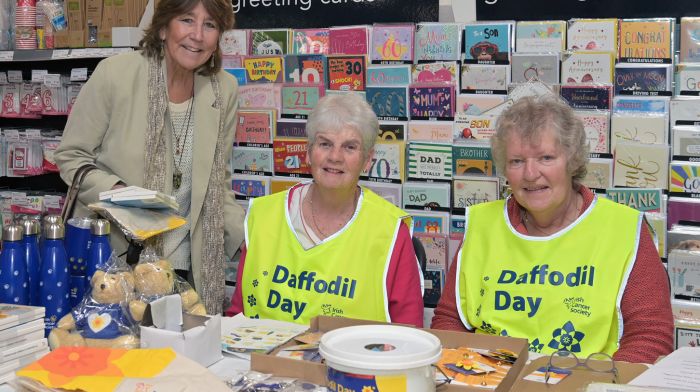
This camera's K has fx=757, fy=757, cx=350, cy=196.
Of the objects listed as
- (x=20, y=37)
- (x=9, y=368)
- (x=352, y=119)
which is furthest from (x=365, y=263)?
(x=20, y=37)

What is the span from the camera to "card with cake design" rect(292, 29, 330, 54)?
3891 millimetres

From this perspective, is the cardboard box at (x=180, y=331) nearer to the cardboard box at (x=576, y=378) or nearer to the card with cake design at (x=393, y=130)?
the cardboard box at (x=576, y=378)

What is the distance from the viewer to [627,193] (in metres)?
3.34

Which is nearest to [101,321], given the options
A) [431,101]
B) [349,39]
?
[431,101]

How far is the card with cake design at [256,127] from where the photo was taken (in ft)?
13.1

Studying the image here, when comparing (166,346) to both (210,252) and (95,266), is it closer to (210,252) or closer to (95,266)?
(95,266)

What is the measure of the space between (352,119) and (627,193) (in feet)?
4.65

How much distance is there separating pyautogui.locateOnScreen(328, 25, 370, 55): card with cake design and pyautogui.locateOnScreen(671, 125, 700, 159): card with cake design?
4.91 ft

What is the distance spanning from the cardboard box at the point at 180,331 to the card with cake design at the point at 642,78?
223 cm

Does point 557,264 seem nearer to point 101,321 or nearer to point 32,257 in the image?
point 101,321

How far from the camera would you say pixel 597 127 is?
3369 millimetres

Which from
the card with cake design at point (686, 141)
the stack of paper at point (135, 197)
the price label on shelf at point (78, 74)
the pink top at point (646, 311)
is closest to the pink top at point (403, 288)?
the pink top at point (646, 311)

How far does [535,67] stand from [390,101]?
718 millimetres

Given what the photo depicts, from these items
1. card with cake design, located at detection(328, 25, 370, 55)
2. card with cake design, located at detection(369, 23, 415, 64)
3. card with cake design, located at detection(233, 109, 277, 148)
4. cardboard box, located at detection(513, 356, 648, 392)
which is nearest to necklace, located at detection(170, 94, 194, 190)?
card with cake design, located at detection(233, 109, 277, 148)
